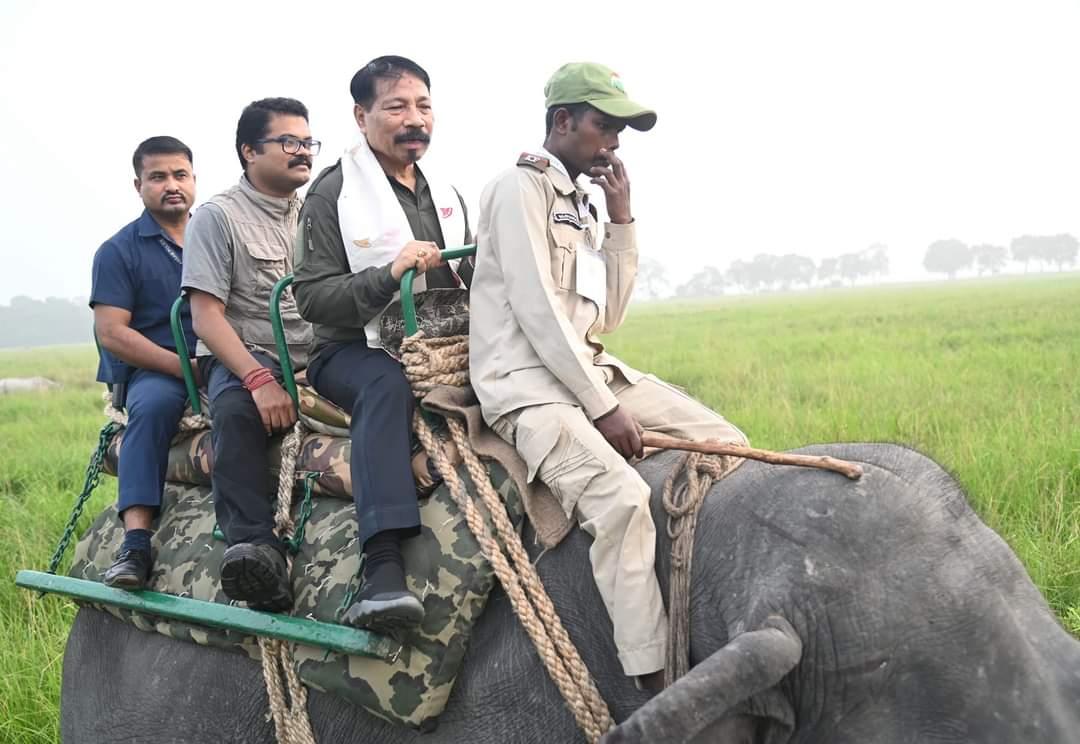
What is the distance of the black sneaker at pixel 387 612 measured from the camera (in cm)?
206

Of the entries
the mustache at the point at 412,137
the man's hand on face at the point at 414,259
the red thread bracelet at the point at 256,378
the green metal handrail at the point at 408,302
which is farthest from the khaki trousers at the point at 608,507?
the mustache at the point at 412,137

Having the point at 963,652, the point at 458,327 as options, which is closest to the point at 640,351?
the point at 458,327

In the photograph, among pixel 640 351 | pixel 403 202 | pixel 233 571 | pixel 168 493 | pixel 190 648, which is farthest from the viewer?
pixel 640 351

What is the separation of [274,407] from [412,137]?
893 millimetres

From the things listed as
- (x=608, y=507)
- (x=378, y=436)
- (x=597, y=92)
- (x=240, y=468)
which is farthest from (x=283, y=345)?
(x=608, y=507)

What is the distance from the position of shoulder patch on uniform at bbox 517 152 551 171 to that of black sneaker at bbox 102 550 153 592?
5.14 feet

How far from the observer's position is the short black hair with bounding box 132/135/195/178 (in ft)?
13.1

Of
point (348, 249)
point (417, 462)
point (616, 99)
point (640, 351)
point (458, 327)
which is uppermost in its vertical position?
point (616, 99)

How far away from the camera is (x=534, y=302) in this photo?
2.28m

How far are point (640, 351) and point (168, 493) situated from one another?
1323 cm

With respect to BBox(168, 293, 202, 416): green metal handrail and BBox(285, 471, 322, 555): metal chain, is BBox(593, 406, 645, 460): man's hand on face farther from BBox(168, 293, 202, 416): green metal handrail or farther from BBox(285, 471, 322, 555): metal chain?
BBox(168, 293, 202, 416): green metal handrail

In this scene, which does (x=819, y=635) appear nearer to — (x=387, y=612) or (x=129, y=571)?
(x=387, y=612)

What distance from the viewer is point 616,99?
8.04ft

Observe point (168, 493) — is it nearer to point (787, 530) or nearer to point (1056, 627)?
point (787, 530)
